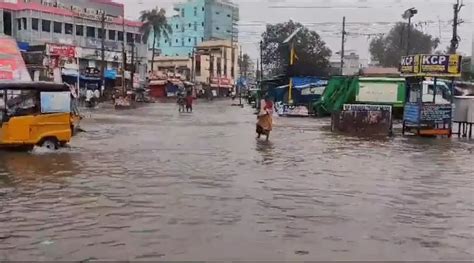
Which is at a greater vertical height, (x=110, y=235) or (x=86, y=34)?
(x=86, y=34)

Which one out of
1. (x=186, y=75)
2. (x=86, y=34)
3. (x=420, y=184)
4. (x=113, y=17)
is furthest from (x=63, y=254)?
→ (x=186, y=75)

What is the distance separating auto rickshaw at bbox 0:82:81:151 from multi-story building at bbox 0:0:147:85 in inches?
1489

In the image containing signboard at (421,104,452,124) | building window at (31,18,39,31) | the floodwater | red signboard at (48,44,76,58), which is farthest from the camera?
building window at (31,18,39,31)

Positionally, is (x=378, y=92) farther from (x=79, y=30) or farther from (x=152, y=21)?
(x=152, y=21)

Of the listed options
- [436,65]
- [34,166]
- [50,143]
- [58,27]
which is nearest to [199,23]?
[58,27]

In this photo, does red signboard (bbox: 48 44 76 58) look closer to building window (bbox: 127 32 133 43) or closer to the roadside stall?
the roadside stall

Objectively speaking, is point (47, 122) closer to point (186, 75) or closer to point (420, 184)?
point (420, 184)

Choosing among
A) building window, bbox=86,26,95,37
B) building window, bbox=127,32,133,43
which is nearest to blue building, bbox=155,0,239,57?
building window, bbox=127,32,133,43

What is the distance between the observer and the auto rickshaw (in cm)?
1590

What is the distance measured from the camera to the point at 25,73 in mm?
26969

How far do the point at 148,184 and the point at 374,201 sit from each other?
3.85 m

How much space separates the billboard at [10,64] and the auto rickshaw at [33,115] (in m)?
9.80

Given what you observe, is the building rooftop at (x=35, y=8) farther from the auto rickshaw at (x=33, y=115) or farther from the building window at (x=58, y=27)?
the auto rickshaw at (x=33, y=115)

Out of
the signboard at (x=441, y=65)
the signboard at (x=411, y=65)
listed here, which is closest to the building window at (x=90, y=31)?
the signboard at (x=411, y=65)
